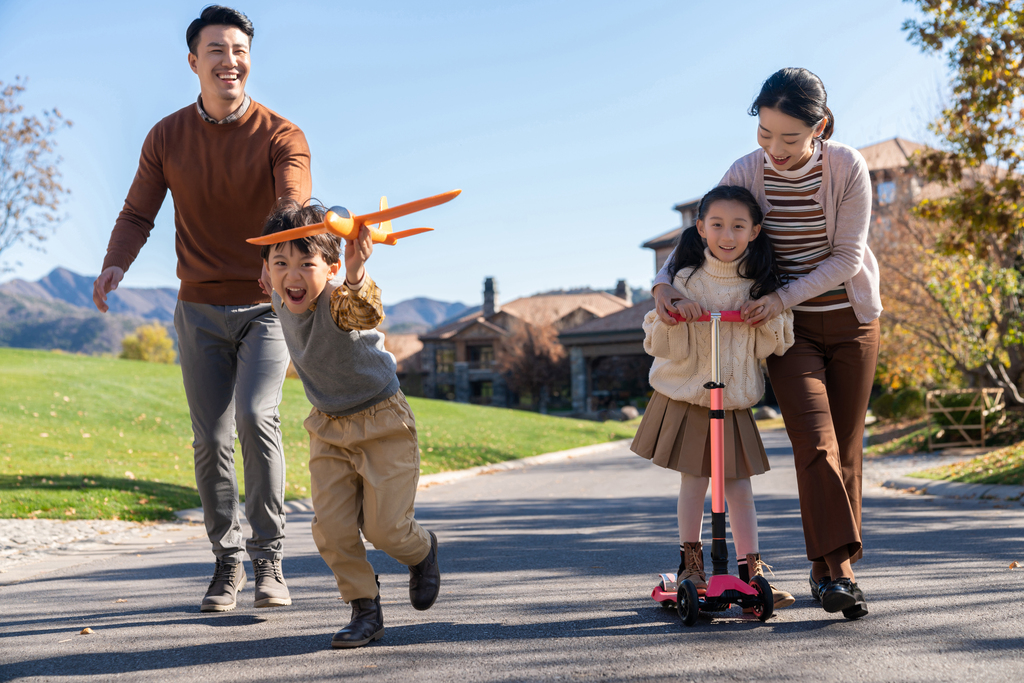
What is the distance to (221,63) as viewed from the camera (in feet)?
11.0

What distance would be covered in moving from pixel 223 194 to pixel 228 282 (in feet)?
1.28

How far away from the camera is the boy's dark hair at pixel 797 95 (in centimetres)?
289

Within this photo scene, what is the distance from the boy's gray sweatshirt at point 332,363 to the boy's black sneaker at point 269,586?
854 mm

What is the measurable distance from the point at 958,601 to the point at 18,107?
29.1 meters

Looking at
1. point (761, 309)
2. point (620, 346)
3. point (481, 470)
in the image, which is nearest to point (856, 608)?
point (761, 309)

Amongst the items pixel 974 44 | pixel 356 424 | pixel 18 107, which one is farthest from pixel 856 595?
pixel 18 107

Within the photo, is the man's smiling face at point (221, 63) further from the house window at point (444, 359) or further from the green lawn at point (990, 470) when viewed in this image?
the house window at point (444, 359)

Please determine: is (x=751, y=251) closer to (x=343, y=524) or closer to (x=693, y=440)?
(x=693, y=440)

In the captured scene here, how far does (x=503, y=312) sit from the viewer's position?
2189 inches

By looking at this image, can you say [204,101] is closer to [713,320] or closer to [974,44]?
[713,320]

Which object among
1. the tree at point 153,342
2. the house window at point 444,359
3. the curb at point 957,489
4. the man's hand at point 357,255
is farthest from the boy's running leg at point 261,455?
the tree at point 153,342

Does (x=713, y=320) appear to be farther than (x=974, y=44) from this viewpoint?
No

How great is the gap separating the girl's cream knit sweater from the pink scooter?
10 cm

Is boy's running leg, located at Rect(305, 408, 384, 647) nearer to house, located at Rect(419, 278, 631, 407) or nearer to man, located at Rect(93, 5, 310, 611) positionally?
man, located at Rect(93, 5, 310, 611)
